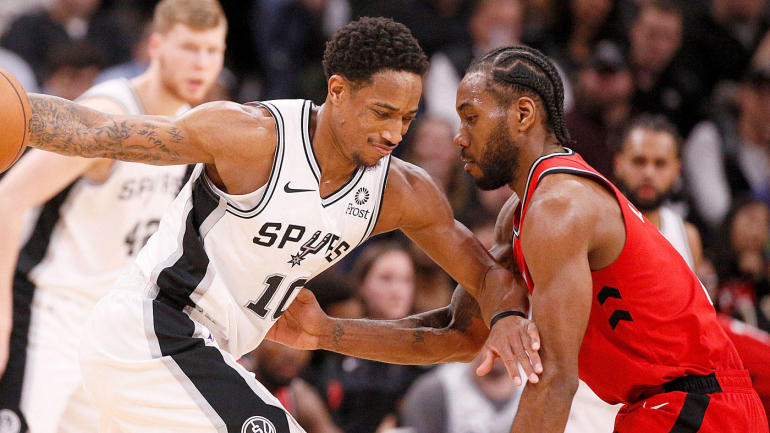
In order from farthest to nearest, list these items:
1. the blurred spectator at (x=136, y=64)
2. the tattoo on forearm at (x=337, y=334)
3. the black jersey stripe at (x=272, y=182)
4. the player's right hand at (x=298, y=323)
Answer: the blurred spectator at (x=136, y=64), the tattoo on forearm at (x=337, y=334), the player's right hand at (x=298, y=323), the black jersey stripe at (x=272, y=182)

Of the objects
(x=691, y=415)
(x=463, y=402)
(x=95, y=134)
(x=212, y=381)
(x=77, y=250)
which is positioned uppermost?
(x=95, y=134)

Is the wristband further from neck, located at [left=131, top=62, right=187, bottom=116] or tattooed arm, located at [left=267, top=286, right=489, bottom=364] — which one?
neck, located at [left=131, top=62, right=187, bottom=116]

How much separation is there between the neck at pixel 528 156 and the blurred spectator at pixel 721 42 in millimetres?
6843

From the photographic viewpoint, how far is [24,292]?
600 centimetres

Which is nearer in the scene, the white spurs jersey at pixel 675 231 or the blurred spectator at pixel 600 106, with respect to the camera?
the white spurs jersey at pixel 675 231

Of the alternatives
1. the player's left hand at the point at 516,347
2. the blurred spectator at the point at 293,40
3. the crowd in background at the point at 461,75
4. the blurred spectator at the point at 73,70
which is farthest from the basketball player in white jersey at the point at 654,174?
the blurred spectator at the point at 73,70

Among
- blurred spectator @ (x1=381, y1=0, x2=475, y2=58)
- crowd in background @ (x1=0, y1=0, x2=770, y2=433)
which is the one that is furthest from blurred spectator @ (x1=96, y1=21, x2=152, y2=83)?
blurred spectator @ (x1=381, y1=0, x2=475, y2=58)

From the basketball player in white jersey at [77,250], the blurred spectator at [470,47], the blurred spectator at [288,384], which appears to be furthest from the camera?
the blurred spectator at [470,47]

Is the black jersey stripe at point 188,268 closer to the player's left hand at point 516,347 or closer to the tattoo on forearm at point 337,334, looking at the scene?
the tattoo on forearm at point 337,334

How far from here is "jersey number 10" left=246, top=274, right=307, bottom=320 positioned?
441 centimetres

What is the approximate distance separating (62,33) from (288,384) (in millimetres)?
5346

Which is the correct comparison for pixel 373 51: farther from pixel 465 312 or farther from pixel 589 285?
pixel 465 312

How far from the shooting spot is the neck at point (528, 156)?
440cm

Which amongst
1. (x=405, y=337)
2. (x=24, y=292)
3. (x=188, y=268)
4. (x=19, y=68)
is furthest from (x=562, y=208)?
(x=19, y=68)
